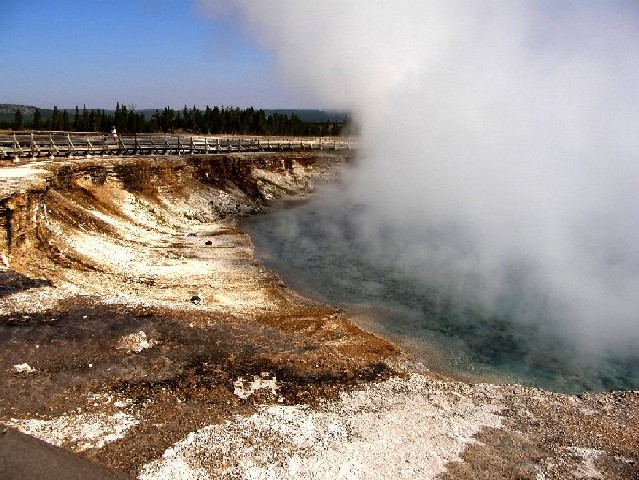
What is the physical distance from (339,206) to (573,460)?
30835 mm

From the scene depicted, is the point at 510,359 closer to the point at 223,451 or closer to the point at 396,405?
the point at 396,405

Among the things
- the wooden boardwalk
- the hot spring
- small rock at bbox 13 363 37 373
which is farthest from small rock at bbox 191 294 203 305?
the wooden boardwalk

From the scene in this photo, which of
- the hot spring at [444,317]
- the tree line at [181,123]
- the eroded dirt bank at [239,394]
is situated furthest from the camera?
the tree line at [181,123]

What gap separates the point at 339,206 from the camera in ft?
128

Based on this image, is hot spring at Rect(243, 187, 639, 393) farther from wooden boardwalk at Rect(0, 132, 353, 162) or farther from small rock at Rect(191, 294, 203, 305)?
wooden boardwalk at Rect(0, 132, 353, 162)

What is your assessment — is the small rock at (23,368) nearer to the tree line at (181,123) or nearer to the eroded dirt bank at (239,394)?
the eroded dirt bank at (239,394)

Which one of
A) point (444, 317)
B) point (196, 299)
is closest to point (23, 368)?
point (196, 299)

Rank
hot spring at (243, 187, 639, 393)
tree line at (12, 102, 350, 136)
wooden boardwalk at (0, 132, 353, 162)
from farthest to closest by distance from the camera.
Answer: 1. tree line at (12, 102, 350, 136)
2. wooden boardwalk at (0, 132, 353, 162)
3. hot spring at (243, 187, 639, 393)

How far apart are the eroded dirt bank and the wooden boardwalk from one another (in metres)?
11.8

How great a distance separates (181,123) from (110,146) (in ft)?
95.0

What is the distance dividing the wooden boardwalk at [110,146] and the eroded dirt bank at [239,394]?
1176 centimetres

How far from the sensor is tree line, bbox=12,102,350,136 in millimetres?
55422

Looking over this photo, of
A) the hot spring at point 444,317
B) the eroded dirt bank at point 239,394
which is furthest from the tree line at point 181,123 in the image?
the eroded dirt bank at point 239,394

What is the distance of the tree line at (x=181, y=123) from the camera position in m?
55.4
